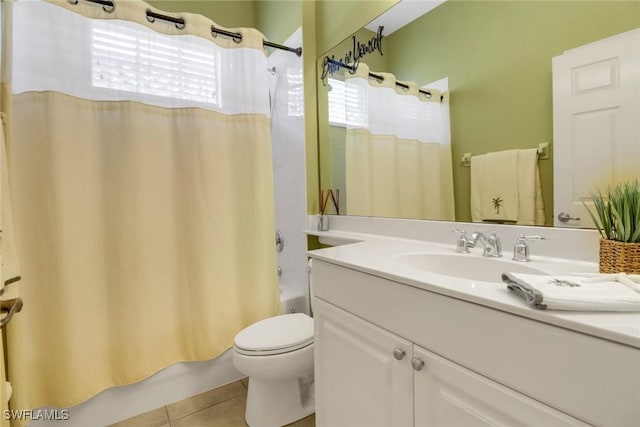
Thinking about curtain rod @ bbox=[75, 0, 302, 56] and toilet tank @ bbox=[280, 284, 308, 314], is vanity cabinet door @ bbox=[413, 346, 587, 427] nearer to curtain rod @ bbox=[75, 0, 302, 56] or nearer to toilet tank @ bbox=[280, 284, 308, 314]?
toilet tank @ bbox=[280, 284, 308, 314]

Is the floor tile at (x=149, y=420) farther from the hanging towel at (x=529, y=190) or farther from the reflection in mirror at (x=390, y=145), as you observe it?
the hanging towel at (x=529, y=190)

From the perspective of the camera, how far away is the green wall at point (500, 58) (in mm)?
896

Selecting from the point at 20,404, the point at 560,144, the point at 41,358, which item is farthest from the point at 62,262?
the point at 560,144

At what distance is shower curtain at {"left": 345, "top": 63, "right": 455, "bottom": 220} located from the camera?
127 cm

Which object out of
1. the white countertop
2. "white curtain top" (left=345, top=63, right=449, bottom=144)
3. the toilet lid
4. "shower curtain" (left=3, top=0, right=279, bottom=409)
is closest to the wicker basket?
the white countertop

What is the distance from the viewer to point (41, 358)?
1.26 metres

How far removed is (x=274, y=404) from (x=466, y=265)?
106 centimetres

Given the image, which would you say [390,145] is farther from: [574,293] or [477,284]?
[574,293]

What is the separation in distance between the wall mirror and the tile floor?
1.19 meters

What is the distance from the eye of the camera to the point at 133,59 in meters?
1.40

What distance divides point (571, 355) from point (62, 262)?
1.72 meters

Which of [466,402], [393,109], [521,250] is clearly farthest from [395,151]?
[466,402]

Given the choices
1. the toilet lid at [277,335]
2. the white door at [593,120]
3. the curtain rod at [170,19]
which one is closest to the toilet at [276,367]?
the toilet lid at [277,335]

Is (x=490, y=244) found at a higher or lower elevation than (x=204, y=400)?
higher
